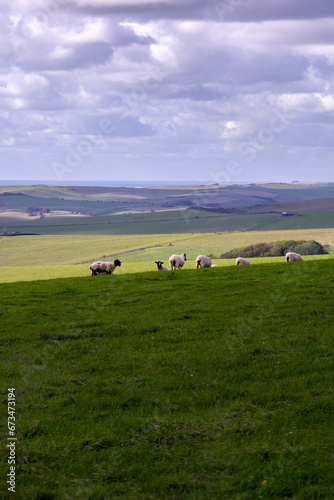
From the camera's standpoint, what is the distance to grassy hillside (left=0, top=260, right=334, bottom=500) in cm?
738

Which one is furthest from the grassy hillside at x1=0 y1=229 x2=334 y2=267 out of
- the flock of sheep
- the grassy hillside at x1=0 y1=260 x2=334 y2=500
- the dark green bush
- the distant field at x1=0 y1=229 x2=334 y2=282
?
the grassy hillside at x1=0 y1=260 x2=334 y2=500

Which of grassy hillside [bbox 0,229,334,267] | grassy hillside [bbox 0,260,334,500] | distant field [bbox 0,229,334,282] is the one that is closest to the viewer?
grassy hillside [bbox 0,260,334,500]

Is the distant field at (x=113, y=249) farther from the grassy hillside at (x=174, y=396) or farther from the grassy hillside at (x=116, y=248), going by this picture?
the grassy hillside at (x=174, y=396)

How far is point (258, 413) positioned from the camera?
9.64 m

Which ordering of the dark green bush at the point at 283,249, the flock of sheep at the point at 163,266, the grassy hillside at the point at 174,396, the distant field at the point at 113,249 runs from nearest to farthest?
the grassy hillside at the point at 174,396, the flock of sheep at the point at 163,266, the dark green bush at the point at 283,249, the distant field at the point at 113,249

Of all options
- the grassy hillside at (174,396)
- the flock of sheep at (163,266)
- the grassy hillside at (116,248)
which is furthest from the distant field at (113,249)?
the grassy hillside at (174,396)

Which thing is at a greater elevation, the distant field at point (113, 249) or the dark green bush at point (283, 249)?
the dark green bush at point (283, 249)

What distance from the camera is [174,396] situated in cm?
1097

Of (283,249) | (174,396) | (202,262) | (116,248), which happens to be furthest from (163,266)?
(116,248)

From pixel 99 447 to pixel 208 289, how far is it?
16402mm

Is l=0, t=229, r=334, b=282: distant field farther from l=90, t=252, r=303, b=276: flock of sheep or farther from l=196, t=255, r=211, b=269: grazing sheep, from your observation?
l=196, t=255, r=211, b=269: grazing sheep

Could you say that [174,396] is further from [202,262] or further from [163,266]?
[163,266]

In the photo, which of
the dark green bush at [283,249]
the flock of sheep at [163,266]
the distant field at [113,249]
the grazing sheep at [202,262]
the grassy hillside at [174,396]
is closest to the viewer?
the grassy hillside at [174,396]

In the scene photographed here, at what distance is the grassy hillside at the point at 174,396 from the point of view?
24.2 ft
